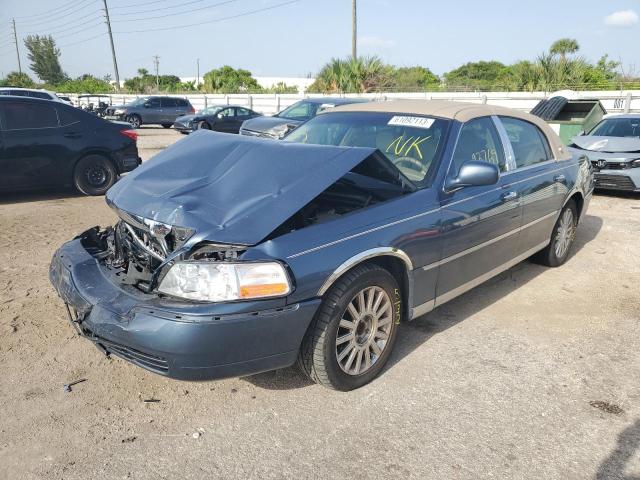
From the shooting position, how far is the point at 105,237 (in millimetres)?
3689

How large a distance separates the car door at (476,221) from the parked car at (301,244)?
14 millimetres

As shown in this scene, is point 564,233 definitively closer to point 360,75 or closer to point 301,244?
point 301,244

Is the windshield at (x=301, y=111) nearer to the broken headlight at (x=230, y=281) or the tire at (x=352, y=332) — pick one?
the tire at (x=352, y=332)

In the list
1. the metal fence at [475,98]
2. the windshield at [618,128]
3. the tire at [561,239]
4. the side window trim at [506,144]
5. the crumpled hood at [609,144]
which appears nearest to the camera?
the side window trim at [506,144]

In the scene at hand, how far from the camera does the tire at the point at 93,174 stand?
8.27m

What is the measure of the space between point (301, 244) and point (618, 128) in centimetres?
930

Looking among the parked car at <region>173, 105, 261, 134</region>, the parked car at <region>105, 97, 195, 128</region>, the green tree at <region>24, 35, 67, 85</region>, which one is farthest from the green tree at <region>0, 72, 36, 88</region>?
the parked car at <region>173, 105, 261, 134</region>

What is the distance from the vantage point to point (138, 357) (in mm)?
2621

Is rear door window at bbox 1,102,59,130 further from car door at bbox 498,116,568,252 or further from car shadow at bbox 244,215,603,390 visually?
car door at bbox 498,116,568,252

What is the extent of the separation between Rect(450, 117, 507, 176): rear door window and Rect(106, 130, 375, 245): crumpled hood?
851 mm

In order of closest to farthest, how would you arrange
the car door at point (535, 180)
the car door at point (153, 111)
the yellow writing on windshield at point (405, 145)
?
1. the yellow writing on windshield at point (405, 145)
2. the car door at point (535, 180)
3. the car door at point (153, 111)

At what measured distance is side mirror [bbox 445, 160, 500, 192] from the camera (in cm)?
336

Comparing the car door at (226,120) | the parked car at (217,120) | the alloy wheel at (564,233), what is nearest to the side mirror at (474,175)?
the alloy wheel at (564,233)

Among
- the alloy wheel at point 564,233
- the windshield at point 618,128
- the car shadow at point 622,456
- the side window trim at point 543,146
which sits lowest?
the car shadow at point 622,456
